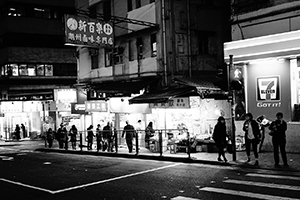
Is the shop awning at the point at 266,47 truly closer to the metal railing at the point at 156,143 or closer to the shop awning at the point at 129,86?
the metal railing at the point at 156,143

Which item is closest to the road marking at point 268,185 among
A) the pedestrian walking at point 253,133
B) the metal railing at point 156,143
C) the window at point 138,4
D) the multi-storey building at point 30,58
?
the pedestrian walking at point 253,133

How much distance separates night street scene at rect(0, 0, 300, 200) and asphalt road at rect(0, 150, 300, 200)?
0.12 ft

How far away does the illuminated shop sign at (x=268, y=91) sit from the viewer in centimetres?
1772

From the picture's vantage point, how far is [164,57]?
75.5ft

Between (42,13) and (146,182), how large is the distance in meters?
36.4

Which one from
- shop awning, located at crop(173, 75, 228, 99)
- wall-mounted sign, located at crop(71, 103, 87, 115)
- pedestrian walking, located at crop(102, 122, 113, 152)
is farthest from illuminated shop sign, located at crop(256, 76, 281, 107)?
wall-mounted sign, located at crop(71, 103, 87, 115)

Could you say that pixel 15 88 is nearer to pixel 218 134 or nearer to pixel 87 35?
pixel 87 35

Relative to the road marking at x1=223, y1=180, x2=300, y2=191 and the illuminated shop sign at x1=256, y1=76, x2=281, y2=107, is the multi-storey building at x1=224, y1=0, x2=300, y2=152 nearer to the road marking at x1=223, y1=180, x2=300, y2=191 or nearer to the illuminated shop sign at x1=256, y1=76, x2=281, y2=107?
the illuminated shop sign at x1=256, y1=76, x2=281, y2=107

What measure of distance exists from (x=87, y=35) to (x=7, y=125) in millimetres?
26107

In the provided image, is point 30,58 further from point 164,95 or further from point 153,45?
point 164,95

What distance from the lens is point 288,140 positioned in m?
17.0

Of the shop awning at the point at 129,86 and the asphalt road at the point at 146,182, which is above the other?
the shop awning at the point at 129,86

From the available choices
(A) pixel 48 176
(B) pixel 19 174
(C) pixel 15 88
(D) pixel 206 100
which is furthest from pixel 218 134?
(C) pixel 15 88

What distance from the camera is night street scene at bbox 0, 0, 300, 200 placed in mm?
12438
